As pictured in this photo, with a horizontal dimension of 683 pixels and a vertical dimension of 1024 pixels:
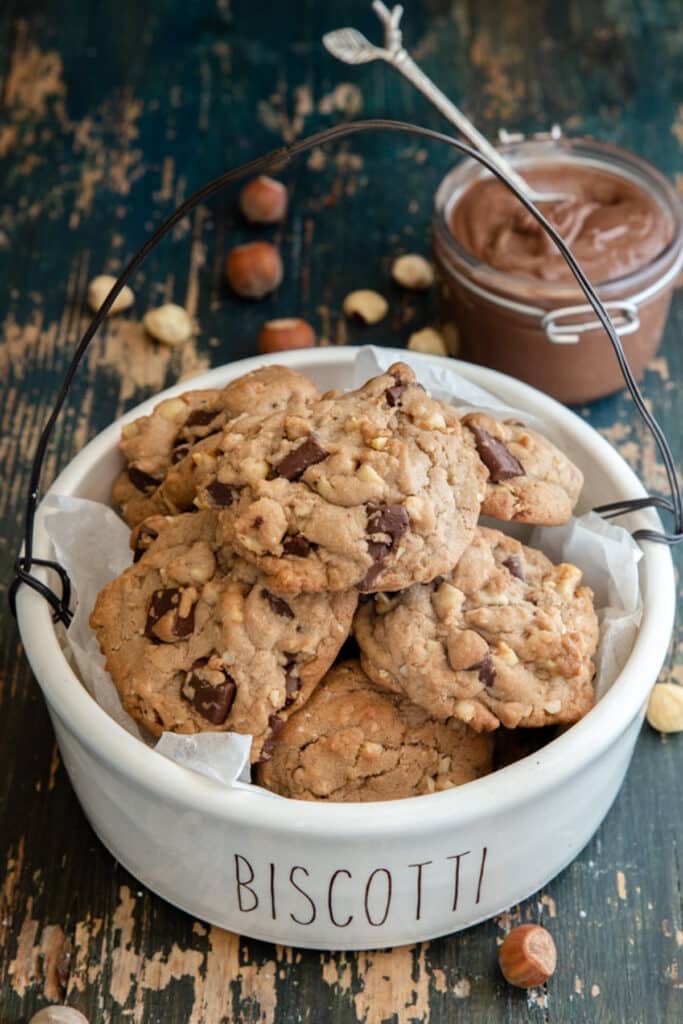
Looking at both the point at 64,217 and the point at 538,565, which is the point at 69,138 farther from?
the point at 538,565

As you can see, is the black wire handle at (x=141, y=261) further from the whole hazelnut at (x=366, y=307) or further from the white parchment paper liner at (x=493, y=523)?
the whole hazelnut at (x=366, y=307)

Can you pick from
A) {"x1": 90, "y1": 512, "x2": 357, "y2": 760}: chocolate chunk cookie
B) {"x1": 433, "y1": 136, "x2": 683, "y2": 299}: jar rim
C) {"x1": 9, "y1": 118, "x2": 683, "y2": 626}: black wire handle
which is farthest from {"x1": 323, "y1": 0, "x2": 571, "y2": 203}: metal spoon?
{"x1": 90, "y1": 512, "x2": 357, "y2": 760}: chocolate chunk cookie

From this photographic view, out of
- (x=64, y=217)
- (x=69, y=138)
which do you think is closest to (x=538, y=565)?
(x=64, y=217)

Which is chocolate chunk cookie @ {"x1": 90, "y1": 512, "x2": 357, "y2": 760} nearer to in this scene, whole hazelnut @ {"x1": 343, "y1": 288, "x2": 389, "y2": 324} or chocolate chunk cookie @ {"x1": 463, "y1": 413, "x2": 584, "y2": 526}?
chocolate chunk cookie @ {"x1": 463, "y1": 413, "x2": 584, "y2": 526}

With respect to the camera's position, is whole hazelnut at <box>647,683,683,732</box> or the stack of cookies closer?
the stack of cookies

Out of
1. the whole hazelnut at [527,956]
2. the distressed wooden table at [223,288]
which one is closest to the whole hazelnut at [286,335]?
the distressed wooden table at [223,288]

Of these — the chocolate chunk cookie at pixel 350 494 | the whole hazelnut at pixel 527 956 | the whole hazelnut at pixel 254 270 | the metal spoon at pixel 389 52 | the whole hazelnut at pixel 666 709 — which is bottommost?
the whole hazelnut at pixel 527 956
